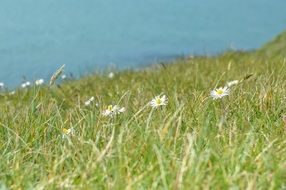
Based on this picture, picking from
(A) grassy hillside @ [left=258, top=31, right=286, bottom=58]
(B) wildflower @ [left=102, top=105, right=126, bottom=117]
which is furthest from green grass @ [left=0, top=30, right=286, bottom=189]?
(A) grassy hillside @ [left=258, top=31, right=286, bottom=58]

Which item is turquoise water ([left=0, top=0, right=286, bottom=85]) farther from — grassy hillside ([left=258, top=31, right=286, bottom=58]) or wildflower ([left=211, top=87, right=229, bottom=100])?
wildflower ([left=211, top=87, right=229, bottom=100])

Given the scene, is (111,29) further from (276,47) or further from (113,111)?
(113,111)

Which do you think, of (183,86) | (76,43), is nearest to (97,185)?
(183,86)

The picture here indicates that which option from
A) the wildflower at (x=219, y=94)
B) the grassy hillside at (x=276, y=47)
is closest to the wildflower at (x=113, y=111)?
the wildflower at (x=219, y=94)

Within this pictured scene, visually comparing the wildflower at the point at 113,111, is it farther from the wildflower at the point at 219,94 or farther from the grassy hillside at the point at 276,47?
the grassy hillside at the point at 276,47

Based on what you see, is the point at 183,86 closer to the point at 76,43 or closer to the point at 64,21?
the point at 76,43

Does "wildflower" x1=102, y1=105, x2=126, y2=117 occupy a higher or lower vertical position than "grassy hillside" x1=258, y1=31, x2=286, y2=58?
higher

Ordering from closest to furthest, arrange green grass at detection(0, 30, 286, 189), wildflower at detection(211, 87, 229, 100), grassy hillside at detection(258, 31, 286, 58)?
green grass at detection(0, 30, 286, 189) < wildflower at detection(211, 87, 229, 100) < grassy hillside at detection(258, 31, 286, 58)

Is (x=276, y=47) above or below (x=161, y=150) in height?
below

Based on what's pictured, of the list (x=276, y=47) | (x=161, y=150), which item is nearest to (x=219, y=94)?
(x=161, y=150)
